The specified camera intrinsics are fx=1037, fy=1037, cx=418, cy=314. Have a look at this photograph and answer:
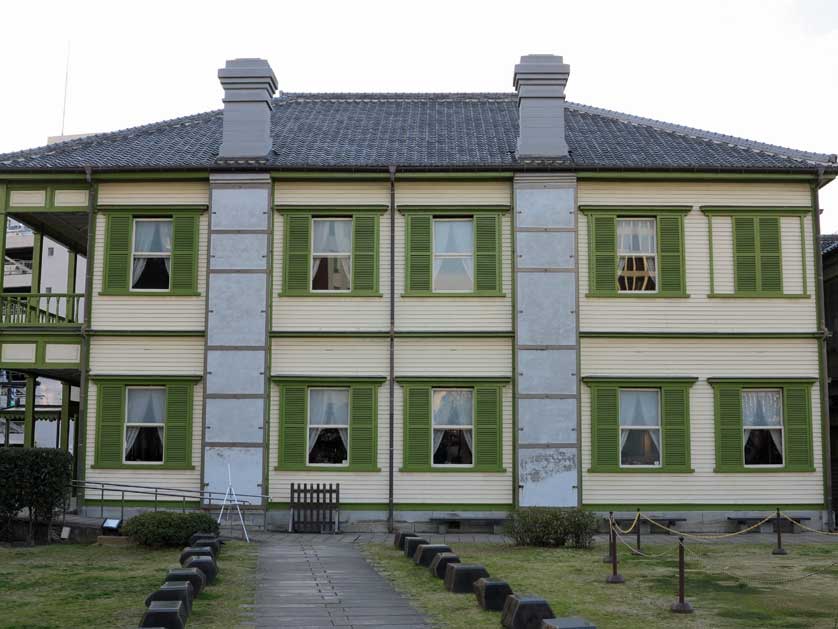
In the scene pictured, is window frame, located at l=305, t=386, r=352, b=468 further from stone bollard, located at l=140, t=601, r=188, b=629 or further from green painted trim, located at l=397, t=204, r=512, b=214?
stone bollard, located at l=140, t=601, r=188, b=629

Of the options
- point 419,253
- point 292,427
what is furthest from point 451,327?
point 292,427

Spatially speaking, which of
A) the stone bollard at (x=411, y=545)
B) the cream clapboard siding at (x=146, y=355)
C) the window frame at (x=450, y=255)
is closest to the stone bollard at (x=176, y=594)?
the stone bollard at (x=411, y=545)

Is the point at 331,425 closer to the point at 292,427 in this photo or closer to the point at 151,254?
the point at 292,427

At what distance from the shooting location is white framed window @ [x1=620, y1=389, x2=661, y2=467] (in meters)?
23.9

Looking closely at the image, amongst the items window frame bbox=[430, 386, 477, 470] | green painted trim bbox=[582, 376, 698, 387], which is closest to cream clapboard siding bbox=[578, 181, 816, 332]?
green painted trim bbox=[582, 376, 698, 387]

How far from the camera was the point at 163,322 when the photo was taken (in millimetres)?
24344

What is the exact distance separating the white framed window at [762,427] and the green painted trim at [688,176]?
498 cm

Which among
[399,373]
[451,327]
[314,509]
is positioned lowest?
[314,509]

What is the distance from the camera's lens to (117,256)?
80.4 feet

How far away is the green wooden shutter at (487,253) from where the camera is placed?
24312 mm

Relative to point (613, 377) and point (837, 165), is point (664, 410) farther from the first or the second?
point (837, 165)

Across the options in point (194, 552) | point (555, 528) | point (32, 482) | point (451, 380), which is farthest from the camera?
point (451, 380)

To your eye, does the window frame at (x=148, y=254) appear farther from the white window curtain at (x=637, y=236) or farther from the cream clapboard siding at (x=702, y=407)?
the white window curtain at (x=637, y=236)

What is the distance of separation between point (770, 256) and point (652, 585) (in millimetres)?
11913
